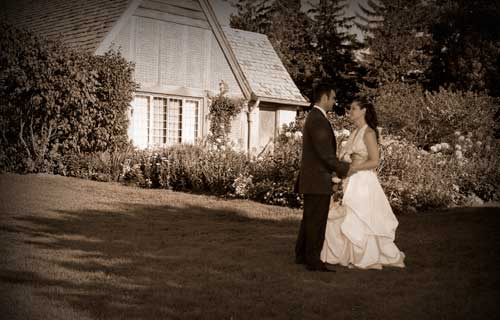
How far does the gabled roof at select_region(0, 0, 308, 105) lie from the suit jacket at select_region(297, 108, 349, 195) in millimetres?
11464

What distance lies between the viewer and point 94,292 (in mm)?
4793

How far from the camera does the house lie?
671 inches

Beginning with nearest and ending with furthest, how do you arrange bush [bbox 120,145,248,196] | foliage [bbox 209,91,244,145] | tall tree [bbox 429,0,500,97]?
bush [bbox 120,145,248,196], foliage [bbox 209,91,244,145], tall tree [bbox 429,0,500,97]

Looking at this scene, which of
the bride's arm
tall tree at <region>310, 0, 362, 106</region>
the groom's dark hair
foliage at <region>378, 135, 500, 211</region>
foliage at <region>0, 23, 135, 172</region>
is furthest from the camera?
tall tree at <region>310, 0, 362, 106</region>

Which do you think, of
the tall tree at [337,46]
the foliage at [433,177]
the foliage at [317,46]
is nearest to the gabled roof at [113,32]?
the foliage at [433,177]

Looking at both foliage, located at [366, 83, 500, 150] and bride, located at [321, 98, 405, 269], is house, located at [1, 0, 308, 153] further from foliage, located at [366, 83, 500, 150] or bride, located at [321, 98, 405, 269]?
bride, located at [321, 98, 405, 269]

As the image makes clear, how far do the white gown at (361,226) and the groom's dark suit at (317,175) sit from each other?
391 millimetres

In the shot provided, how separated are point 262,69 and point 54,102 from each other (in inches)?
389

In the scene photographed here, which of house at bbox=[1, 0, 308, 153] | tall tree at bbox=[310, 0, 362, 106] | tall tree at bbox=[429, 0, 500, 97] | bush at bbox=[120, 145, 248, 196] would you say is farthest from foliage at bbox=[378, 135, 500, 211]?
tall tree at bbox=[310, 0, 362, 106]

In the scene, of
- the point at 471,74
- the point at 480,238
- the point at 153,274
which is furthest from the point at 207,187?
the point at 471,74

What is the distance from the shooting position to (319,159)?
6.05 metres

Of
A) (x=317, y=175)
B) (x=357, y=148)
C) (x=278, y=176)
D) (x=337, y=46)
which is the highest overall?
(x=337, y=46)

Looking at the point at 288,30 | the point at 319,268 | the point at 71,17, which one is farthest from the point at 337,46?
the point at 319,268

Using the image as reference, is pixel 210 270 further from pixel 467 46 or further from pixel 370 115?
pixel 467 46
